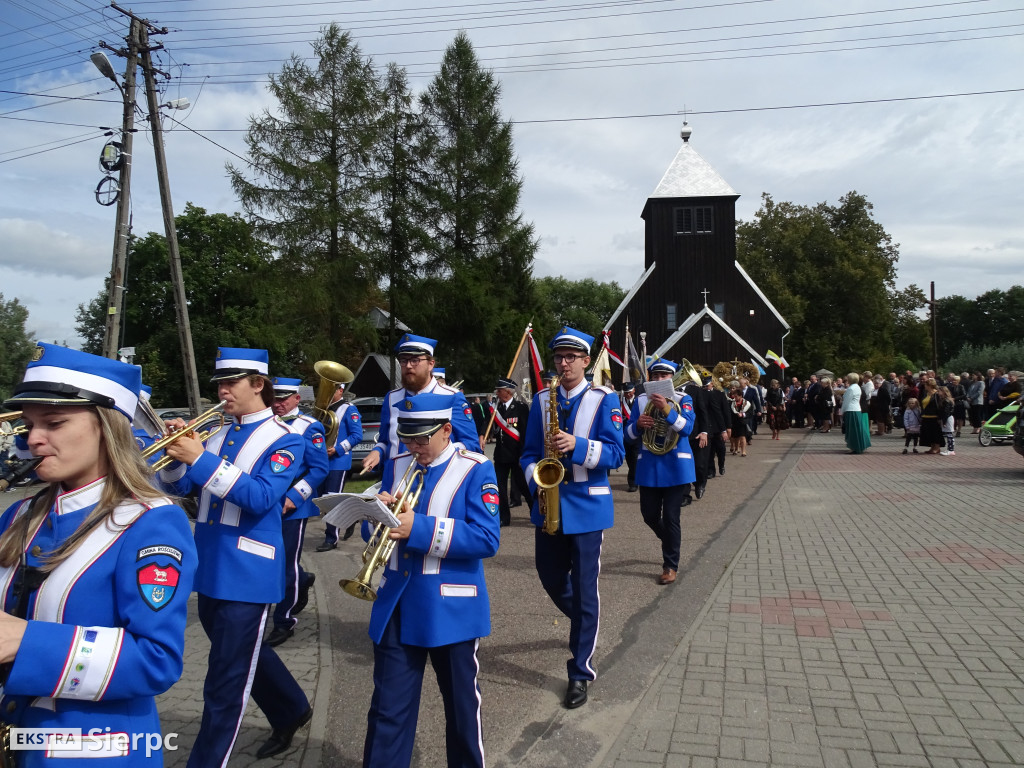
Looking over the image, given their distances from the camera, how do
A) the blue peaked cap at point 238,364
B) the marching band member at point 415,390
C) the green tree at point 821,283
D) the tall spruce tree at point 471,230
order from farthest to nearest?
the green tree at point 821,283, the tall spruce tree at point 471,230, the marching band member at point 415,390, the blue peaked cap at point 238,364

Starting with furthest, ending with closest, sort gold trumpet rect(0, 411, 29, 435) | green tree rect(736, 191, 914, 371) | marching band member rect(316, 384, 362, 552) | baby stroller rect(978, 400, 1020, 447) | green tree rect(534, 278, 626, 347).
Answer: green tree rect(534, 278, 626, 347) < green tree rect(736, 191, 914, 371) < baby stroller rect(978, 400, 1020, 447) < marching band member rect(316, 384, 362, 552) < gold trumpet rect(0, 411, 29, 435)

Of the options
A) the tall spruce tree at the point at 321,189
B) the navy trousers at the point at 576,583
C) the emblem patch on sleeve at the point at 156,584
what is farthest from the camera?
the tall spruce tree at the point at 321,189

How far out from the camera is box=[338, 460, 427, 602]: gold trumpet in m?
2.89

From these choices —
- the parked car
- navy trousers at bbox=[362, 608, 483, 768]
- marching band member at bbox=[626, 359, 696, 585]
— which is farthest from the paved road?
the parked car

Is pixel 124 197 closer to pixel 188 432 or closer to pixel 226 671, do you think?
pixel 188 432

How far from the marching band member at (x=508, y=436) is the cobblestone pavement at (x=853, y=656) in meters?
3.43

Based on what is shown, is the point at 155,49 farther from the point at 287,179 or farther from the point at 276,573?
the point at 276,573

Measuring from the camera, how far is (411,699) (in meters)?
3.11

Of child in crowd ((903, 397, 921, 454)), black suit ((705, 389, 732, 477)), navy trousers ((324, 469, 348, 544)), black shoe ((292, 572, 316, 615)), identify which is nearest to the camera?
black shoe ((292, 572, 316, 615))

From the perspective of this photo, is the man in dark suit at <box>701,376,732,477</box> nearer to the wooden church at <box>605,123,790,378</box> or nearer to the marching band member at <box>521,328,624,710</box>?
→ the marching band member at <box>521,328,624,710</box>

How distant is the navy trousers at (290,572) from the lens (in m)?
5.73

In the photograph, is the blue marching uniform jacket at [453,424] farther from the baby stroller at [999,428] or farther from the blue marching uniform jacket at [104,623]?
the baby stroller at [999,428]

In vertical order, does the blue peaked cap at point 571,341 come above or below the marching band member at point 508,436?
above

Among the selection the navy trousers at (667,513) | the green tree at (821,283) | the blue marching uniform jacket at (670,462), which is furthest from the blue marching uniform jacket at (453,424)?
the green tree at (821,283)
